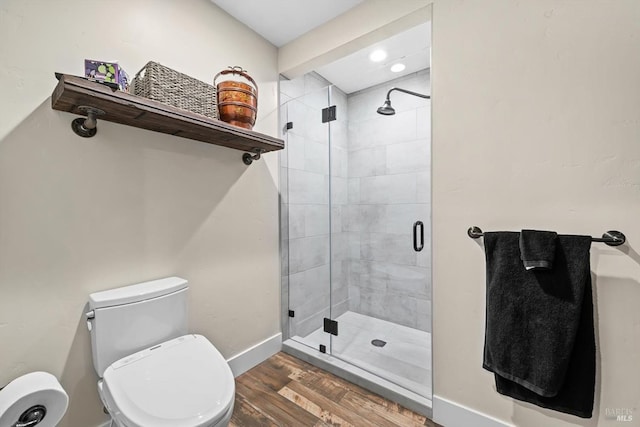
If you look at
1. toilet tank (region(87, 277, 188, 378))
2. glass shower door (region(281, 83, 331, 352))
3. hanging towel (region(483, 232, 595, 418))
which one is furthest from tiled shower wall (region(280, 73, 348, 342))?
hanging towel (region(483, 232, 595, 418))

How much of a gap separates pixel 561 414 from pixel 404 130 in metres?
2.18

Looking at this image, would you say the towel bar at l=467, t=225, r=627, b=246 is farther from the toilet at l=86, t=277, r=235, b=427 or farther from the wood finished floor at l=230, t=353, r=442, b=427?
the toilet at l=86, t=277, r=235, b=427

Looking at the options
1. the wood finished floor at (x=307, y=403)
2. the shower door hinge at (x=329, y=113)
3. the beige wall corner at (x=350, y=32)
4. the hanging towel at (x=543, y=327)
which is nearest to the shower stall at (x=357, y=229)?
the shower door hinge at (x=329, y=113)

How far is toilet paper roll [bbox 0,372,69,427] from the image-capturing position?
3.09ft

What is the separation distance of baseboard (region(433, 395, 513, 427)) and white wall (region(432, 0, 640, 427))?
28 mm

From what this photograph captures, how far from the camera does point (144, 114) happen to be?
1.24 metres

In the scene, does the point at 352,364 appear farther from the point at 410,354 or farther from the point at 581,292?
the point at 581,292

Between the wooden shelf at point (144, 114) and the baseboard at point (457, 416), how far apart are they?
1.76 meters

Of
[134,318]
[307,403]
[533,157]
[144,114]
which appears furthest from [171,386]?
[533,157]

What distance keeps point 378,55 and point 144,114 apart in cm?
182

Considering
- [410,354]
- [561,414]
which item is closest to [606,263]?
[561,414]

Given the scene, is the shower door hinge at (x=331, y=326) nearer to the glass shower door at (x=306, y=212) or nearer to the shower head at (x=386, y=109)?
the glass shower door at (x=306, y=212)

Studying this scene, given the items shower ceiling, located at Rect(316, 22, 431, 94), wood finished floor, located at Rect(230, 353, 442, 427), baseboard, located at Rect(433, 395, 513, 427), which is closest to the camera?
baseboard, located at Rect(433, 395, 513, 427)

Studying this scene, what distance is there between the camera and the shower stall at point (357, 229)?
2254 millimetres
